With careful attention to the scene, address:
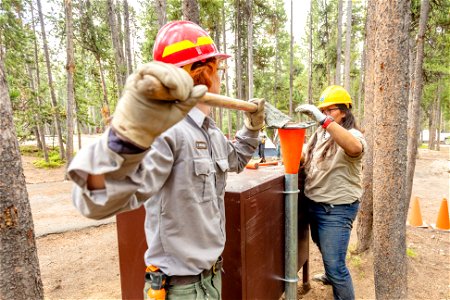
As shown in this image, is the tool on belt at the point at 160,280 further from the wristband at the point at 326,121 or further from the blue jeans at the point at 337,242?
the blue jeans at the point at 337,242

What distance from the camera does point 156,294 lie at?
1.38 meters

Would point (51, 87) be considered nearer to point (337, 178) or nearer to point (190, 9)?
point (190, 9)

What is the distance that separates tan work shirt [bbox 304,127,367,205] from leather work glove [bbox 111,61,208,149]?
7.82ft

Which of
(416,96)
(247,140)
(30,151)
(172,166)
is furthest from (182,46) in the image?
(30,151)

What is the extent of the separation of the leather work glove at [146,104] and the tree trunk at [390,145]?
2.56m

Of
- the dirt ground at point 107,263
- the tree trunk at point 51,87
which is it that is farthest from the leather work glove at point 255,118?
the tree trunk at point 51,87

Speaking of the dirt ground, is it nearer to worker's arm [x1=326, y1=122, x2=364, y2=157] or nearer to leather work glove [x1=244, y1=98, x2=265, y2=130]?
worker's arm [x1=326, y1=122, x2=364, y2=157]

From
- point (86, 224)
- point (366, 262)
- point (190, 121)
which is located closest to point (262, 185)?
point (190, 121)

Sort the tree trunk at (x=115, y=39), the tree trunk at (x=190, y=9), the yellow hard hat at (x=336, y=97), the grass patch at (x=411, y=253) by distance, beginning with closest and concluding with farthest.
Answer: the yellow hard hat at (x=336, y=97) < the tree trunk at (x=190, y=9) < the grass patch at (x=411, y=253) < the tree trunk at (x=115, y=39)

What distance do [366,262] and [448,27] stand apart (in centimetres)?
766

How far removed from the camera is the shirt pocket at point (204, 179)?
4.50 feet

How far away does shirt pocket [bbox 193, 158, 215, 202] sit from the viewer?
137 cm

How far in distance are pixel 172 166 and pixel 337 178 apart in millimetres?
2091

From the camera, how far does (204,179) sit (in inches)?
55.4
